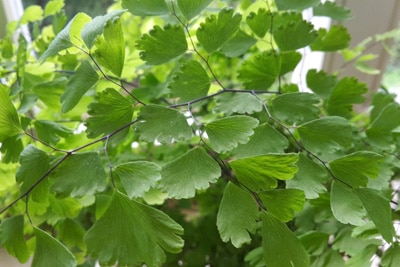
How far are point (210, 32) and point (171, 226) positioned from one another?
20cm

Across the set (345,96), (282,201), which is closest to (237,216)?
(282,201)

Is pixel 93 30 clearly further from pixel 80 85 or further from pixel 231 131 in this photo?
pixel 231 131

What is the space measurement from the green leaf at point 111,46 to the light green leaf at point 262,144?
5.9 inches

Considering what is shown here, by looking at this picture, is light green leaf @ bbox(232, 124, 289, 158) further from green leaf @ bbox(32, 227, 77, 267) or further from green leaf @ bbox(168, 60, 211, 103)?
green leaf @ bbox(32, 227, 77, 267)

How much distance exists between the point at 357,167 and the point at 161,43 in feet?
0.77

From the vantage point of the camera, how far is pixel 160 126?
1.28 feet

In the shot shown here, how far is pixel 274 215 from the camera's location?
40 centimetres

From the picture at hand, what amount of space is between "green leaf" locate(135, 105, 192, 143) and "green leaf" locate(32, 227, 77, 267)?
0.13 metres

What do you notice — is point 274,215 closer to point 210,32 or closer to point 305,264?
point 305,264

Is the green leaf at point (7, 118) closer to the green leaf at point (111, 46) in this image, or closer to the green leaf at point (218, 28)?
the green leaf at point (111, 46)

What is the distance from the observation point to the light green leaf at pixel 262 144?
430 mm

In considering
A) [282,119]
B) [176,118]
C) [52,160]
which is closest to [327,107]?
[282,119]

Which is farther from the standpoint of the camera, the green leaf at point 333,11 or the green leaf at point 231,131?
the green leaf at point 333,11

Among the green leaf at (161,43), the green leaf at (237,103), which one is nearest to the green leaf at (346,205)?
the green leaf at (237,103)
